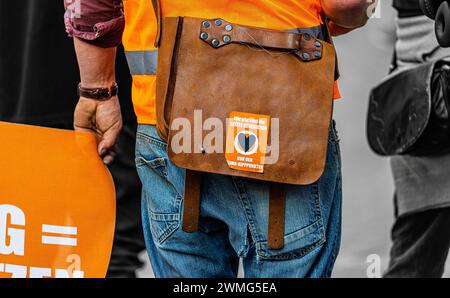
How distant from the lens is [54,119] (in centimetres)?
292

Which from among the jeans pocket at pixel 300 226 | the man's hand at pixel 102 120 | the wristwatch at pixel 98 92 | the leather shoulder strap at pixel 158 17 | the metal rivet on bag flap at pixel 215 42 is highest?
the leather shoulder strap at pixel 158 17

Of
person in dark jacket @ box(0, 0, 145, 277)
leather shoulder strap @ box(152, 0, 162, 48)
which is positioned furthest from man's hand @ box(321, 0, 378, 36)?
person in dark jacket @ box(0, 0, 145, 277)

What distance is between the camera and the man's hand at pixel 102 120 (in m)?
2.39

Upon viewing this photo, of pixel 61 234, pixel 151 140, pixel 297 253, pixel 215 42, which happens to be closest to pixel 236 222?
pixel 297 253

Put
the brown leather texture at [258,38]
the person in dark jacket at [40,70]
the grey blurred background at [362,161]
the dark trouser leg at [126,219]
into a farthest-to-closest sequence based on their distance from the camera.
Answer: the dark trouser leg at [126,219] → the person in dark jacket at [40,70] → the grey blurred background at [362,161] → the brown leather texture at [258,38]

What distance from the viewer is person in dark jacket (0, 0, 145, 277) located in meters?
2.89

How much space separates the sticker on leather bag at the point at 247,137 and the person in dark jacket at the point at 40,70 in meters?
0.96

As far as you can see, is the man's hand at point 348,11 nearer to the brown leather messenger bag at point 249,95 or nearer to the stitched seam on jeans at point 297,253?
the brown leather messenger bag at point 249,95

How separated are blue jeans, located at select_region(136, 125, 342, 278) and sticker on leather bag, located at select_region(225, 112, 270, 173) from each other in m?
0.06

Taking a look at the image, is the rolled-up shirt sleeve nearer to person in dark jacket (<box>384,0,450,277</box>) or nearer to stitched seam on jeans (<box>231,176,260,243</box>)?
stitched seam on jeans (<box>231,176,260,243</box>)

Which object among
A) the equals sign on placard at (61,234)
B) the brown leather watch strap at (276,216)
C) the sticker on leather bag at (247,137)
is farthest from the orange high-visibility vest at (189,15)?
the equals sign on placard at (61,234)

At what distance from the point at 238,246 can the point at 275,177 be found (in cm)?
20

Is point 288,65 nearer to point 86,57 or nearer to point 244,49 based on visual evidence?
point 244,49


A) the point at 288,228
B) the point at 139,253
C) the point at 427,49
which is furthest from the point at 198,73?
the point at 139,253
